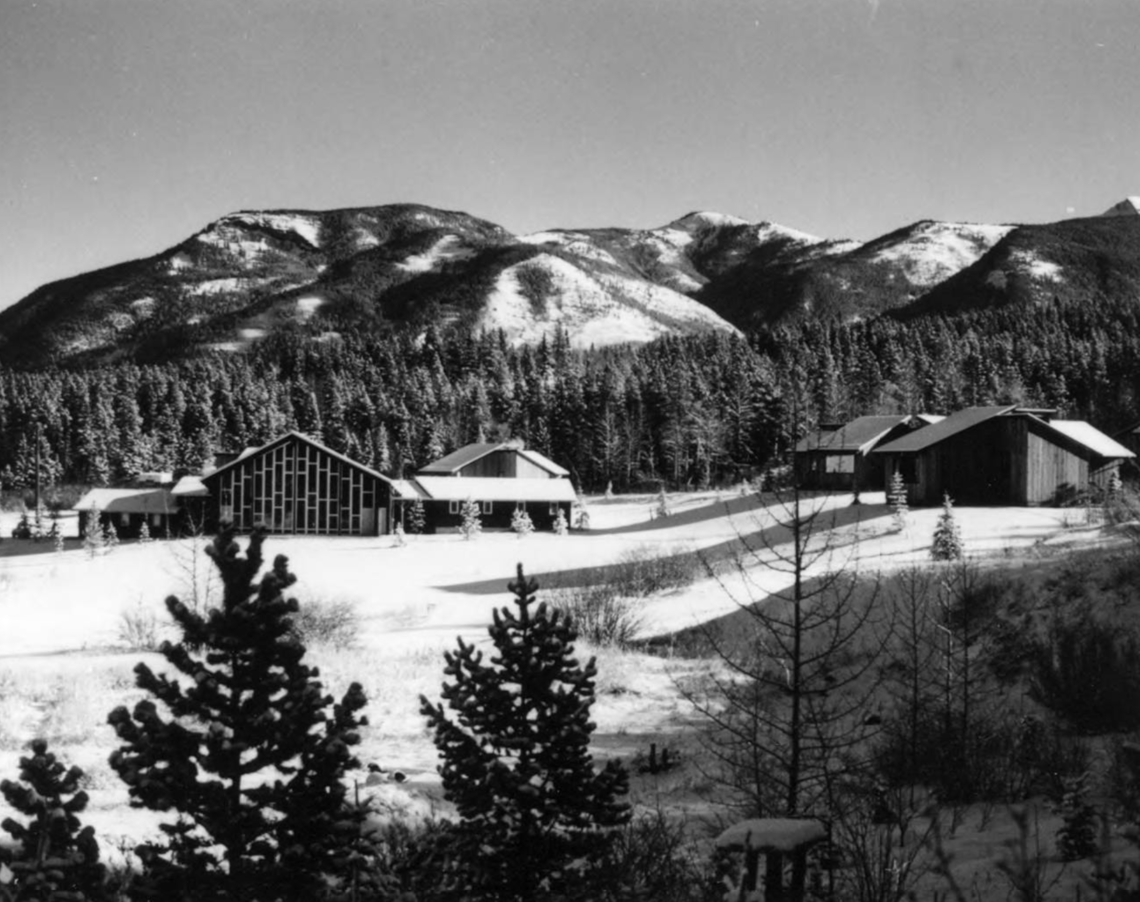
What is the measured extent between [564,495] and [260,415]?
52.7 metres

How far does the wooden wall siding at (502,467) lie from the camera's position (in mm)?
71250

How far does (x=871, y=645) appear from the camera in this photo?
20.8 m

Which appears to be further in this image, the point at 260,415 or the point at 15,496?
the point at 260,415

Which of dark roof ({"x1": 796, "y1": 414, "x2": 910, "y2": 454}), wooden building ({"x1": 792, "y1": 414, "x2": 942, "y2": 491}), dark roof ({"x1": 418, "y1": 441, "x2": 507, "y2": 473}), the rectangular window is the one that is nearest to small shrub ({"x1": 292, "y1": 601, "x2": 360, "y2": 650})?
wooden building ({"x1": 792, "y1": 414, "x2": 942, "y2": 491})

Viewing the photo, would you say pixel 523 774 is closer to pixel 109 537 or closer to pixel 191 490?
pixel 109 537

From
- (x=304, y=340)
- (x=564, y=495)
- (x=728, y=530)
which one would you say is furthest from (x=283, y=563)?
(x=304, y=340)

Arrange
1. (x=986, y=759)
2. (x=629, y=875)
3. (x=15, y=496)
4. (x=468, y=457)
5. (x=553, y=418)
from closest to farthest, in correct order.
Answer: (x=629, y=875), (x=986, y=759), (x=468, y=457), (x=15, y=496), (x=553, y=418)

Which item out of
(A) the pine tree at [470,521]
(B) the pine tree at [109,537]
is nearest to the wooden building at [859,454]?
(A) the pine tree at [470,521]

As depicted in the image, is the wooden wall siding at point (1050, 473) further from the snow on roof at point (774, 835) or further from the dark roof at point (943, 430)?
the snow on roof at point (774, 835)

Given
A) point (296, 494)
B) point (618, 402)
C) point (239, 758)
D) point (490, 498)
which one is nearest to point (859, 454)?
point (490, 498)

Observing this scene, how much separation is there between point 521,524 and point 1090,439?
32.0m

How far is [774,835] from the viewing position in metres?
5.71

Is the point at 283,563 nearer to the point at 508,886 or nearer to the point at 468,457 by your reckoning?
the point at 508,886

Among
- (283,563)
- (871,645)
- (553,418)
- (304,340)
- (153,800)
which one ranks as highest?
(304,340)
